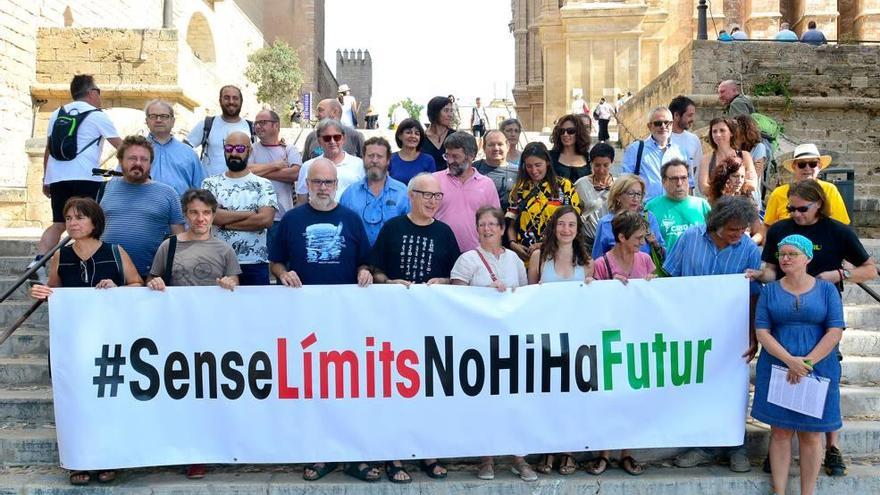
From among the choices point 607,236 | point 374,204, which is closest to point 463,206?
point 374,204

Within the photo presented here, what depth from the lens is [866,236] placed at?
10234mm

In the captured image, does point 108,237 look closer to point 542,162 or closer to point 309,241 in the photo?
point 309,241

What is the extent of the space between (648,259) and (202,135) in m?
4.03

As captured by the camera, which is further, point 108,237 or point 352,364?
point 108,237

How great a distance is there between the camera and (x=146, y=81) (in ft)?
52.7

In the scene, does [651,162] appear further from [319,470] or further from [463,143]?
[319,470]

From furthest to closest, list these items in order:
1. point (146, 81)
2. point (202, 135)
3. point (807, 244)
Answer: point (146, 81)
point (202, 135)
point (807, 244)

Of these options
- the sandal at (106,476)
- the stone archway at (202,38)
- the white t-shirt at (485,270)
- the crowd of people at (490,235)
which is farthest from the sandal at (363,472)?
the stone archway at (202,38)

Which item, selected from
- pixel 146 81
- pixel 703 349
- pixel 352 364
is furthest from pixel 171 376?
pixel 146 81

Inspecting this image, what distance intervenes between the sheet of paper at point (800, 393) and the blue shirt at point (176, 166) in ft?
14.7

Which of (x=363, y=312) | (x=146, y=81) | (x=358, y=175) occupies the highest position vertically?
(x=146, y=81)

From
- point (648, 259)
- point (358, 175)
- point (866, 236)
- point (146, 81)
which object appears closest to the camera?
point (648, 259)

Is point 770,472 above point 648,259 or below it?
below

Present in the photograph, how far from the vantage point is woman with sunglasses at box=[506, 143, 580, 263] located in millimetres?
6023
